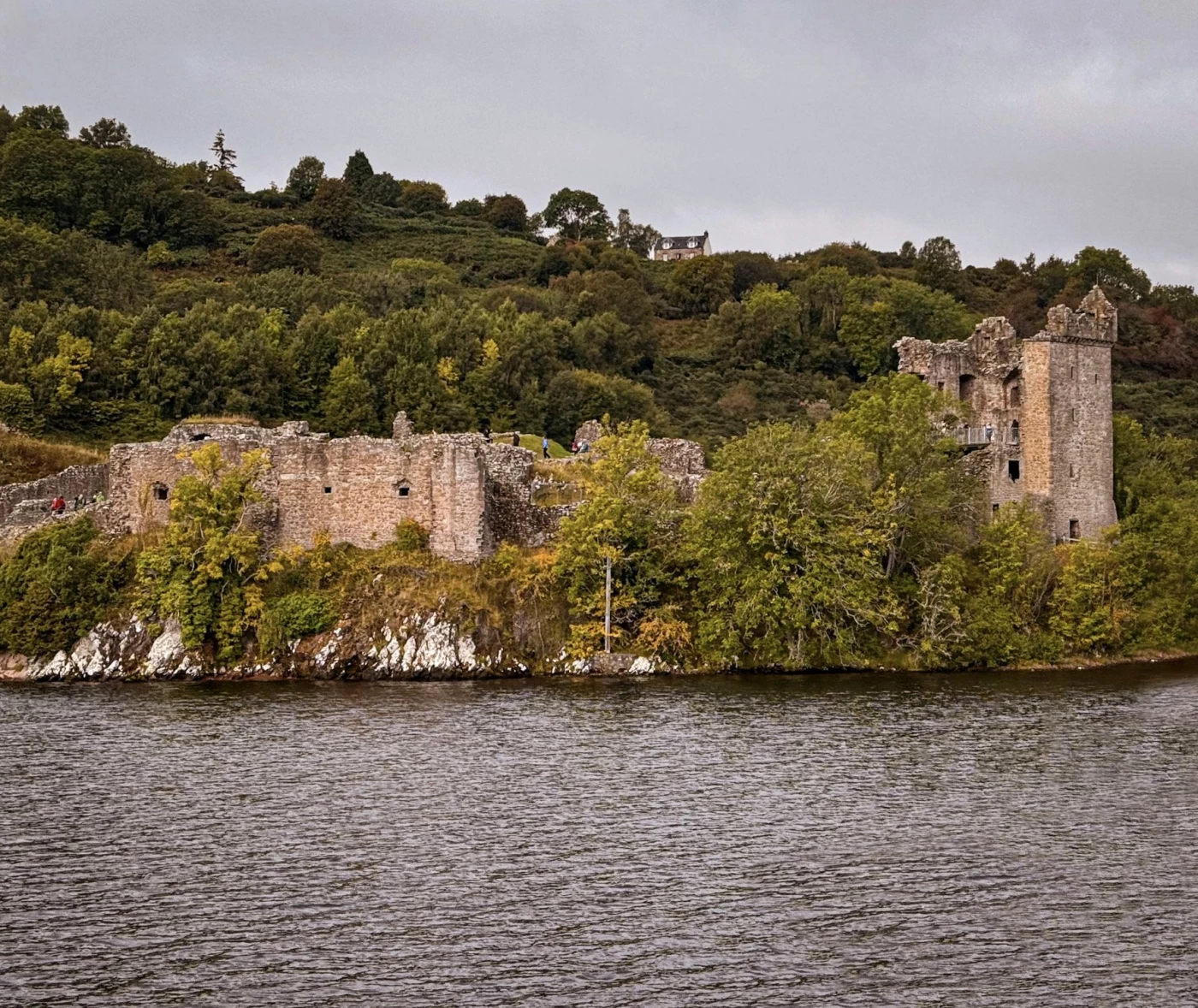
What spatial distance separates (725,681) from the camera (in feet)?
137

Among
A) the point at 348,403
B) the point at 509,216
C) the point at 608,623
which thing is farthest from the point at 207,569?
the point at 509,216

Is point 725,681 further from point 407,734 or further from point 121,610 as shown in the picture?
point 121,610

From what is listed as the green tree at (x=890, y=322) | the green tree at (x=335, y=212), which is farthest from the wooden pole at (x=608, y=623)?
the green tree at (x=335, y=212)

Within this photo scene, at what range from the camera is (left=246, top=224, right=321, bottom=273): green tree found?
100500 mm

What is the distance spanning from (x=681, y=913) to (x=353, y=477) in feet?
84.8

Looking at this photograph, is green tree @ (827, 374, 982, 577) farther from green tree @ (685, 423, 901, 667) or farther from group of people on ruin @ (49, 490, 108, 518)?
group of people on ruin @ (49, 490, 108, 518)

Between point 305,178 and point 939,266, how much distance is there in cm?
5022

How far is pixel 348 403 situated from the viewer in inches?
2509

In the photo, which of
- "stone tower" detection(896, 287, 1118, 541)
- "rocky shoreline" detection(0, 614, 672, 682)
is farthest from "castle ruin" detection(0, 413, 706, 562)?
"stone tower" detection(896, 287, 1118, 541)

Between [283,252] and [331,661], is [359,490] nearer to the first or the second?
[331,661]

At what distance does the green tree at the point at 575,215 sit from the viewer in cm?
13475

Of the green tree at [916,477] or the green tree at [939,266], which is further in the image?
the green tree at [939,266]

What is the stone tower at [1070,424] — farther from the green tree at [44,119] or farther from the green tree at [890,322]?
the green tree at [44,119]

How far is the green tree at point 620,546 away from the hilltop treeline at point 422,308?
1951 centimetres
